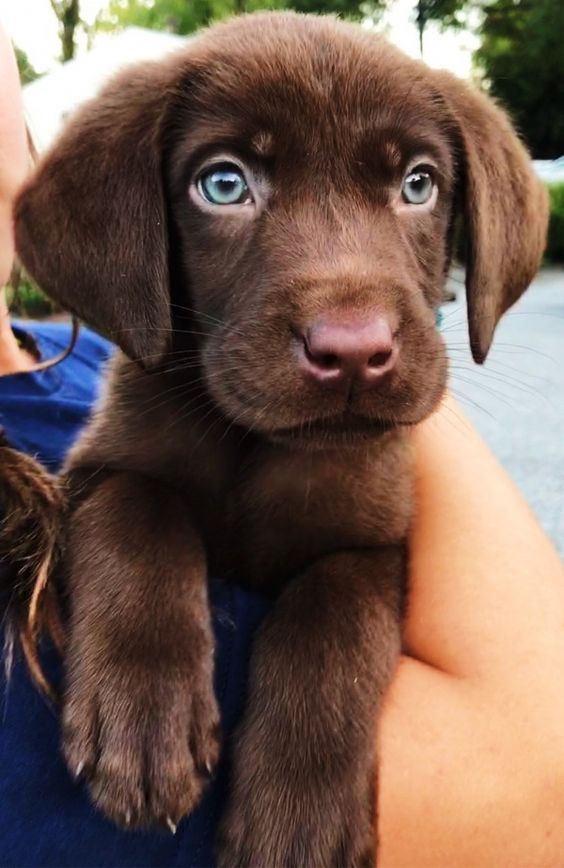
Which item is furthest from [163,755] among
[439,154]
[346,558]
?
[439,154]

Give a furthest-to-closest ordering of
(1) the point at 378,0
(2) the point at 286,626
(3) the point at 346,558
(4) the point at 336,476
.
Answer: (1) the point at 378,0
(4) the point at 336,476
(3) the point at 346,558
(2) the point at 286,626

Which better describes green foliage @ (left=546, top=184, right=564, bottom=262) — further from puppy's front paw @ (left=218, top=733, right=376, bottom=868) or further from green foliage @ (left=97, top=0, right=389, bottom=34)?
puppy's front paw @ (left=218, top=733, right=376, bottom=868)

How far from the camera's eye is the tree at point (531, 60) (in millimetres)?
22344

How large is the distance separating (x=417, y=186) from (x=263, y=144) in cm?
33

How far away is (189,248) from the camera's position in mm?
1665

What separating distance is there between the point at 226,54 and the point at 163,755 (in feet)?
4.07

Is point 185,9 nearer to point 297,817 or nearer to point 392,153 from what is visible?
point 392,153

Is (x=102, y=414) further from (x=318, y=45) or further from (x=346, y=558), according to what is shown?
(x=318, y=45)

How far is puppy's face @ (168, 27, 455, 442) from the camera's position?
1.38m

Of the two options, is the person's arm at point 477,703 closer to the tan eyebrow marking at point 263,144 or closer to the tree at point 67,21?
the tan eyebrow marking at point 263,144

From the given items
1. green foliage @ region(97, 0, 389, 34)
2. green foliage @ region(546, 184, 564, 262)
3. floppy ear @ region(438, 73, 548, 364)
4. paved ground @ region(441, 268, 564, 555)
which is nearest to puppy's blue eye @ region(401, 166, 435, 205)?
floppy ear @ region(438, 73, 548, 364)

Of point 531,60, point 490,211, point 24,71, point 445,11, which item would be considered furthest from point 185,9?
point 490,211

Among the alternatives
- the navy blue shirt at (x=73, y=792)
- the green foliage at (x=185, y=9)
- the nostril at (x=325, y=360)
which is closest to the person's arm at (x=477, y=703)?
the navy blue shirt at (x=73, y=792)

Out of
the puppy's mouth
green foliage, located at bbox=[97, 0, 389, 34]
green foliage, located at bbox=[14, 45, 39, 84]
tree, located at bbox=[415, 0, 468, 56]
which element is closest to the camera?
the puppy's mouth
